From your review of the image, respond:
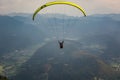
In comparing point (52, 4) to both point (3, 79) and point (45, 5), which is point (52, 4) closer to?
point (45, 5)

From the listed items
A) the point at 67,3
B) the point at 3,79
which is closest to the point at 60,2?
the point at 67,3

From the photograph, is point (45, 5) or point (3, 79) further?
point (3, 79)

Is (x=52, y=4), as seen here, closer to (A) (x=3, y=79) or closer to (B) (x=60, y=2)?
(B) (x=60, y=2)

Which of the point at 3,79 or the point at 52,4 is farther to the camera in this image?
the point at 3,79

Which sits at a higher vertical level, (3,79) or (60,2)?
(60,2)

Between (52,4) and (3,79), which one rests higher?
(52,4)

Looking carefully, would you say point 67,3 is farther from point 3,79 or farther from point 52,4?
point 3,79

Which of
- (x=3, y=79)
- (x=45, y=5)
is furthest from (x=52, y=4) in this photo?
(x=3, y=79)

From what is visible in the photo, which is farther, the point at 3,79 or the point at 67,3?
the point at 3,79
